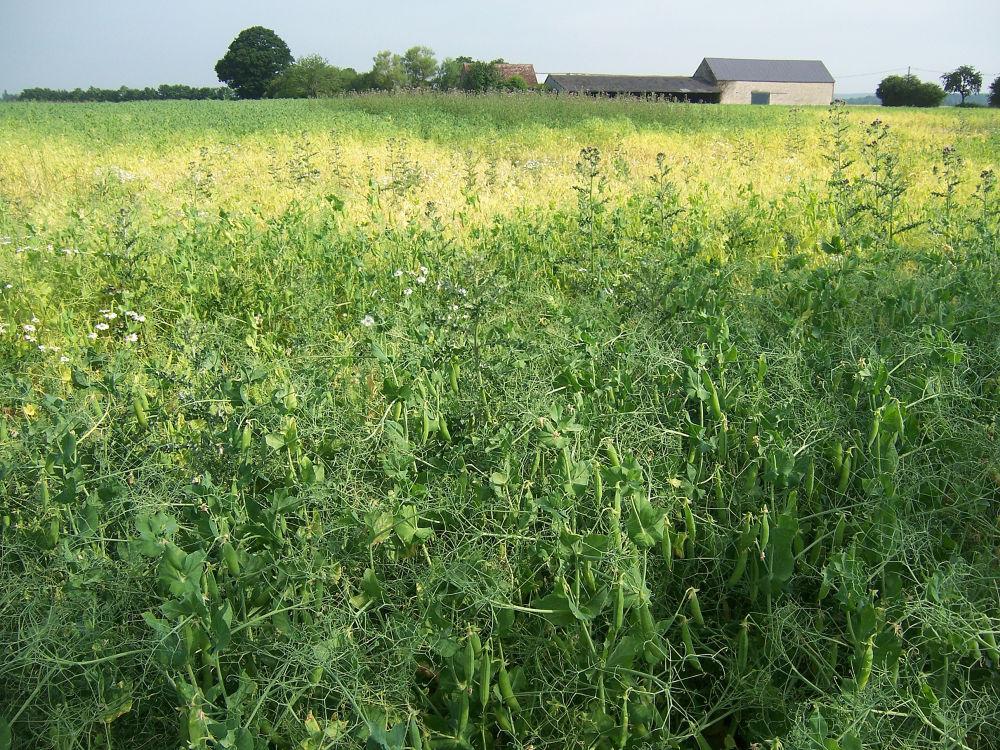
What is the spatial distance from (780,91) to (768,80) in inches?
60.5

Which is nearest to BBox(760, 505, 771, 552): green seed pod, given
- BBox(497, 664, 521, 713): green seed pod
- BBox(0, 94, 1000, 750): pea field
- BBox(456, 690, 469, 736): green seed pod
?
BBox(0, 94, 1000, 750): pea field

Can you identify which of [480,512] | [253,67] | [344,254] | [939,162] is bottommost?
[480,512]

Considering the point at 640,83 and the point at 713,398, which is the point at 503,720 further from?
the point at 640,83

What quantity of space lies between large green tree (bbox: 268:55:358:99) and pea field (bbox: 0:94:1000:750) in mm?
76207

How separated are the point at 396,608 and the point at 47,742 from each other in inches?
32.6

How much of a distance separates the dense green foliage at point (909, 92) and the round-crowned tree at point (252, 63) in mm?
65809

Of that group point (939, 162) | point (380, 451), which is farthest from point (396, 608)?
point (939, 162)

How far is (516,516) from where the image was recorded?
2.07 m

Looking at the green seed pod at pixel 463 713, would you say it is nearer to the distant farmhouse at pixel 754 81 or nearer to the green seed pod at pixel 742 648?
the green seed pod at pixel 742 648

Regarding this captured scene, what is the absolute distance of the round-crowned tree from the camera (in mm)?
89312

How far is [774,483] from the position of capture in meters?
2.25

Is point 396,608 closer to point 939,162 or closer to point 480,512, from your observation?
point 480,512

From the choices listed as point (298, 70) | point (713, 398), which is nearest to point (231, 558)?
point (713, 398)

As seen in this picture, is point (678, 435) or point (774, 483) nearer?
point (774, 483)
